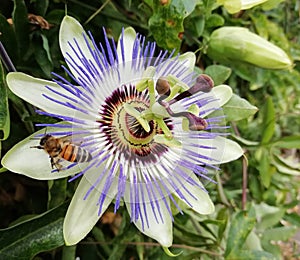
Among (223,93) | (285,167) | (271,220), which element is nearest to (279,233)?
(271,220)

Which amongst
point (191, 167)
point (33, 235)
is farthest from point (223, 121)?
point (33, 235)

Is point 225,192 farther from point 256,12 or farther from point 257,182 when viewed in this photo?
point 256,12

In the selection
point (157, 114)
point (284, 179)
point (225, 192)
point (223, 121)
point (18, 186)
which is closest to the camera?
point (157, 114)

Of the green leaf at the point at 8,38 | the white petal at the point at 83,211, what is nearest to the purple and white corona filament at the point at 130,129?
the white petal at the point at 83,211

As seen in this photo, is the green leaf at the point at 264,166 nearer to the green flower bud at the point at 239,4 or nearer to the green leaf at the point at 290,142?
the green leaf at the point at 290,142

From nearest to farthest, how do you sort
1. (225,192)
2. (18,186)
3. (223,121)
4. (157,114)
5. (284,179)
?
(157,114) < (223,121) < (18,186) < (225,192) < (284,179)

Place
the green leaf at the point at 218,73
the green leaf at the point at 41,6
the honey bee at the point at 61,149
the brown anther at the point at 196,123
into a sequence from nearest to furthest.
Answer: the honey bee at the point at 61,149 → the brown anther at the point at 196,123 → the green leaf at the point at 41,6 → the green leaf at the point at 218,73
